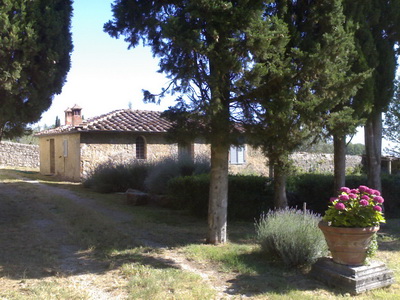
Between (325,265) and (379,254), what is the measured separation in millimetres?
1890

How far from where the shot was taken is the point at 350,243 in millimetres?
4859

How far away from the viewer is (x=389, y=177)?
10.4 metres

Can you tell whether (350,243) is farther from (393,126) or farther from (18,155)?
(18,155)

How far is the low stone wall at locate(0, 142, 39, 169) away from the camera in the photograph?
2530 centimetres

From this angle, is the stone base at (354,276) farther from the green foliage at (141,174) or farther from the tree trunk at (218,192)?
the green foliage at (141,174)

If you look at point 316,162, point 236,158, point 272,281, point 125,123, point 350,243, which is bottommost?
point 272,281

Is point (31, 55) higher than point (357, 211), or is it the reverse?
point (31, 55)

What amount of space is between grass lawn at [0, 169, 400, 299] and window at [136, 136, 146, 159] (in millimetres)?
8922

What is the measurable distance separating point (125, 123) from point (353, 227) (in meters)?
14.5

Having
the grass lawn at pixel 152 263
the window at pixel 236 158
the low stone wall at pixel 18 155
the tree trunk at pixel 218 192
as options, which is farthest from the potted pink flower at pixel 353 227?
the low stone wall at pixel 18 155

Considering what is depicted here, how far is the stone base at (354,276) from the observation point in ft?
15.5

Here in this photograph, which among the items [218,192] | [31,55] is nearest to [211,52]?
[218,192]

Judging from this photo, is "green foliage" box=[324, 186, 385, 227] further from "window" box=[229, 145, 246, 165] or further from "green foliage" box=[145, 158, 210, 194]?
"window" box=[229, 145, 246, 165]

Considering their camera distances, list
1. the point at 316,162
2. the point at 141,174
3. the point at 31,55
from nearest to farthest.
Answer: the point at 31,55, the point at 141,174, the point at 316,162
